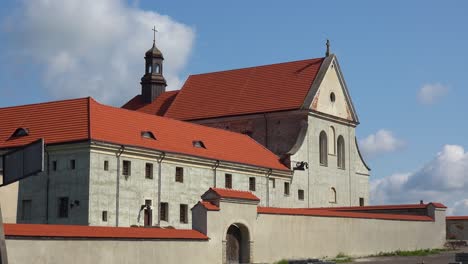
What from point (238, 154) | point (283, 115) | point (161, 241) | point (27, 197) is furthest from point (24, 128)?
point (283, 115)

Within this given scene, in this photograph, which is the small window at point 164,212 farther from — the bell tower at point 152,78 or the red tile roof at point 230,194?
the bell tower at point 152,78

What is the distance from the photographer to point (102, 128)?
49.1 m

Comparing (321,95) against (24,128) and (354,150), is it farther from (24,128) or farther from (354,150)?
(24,128)

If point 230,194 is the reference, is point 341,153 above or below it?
above

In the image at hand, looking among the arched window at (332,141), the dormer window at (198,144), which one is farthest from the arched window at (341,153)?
the dormer window at (198,144)

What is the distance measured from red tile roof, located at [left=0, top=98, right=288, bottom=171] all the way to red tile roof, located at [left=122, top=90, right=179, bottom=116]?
17.6 m

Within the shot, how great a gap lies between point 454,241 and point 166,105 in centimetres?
3122

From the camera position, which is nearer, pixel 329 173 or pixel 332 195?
pixel 329 173

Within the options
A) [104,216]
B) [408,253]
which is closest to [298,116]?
[408,253]

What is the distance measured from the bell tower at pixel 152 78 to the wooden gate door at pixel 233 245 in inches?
1704

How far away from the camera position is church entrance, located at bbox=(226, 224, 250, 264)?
38.0 m

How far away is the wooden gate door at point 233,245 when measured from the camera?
37.9 metres

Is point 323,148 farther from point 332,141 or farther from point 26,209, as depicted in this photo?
point 26,209

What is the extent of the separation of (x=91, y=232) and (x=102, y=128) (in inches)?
704
